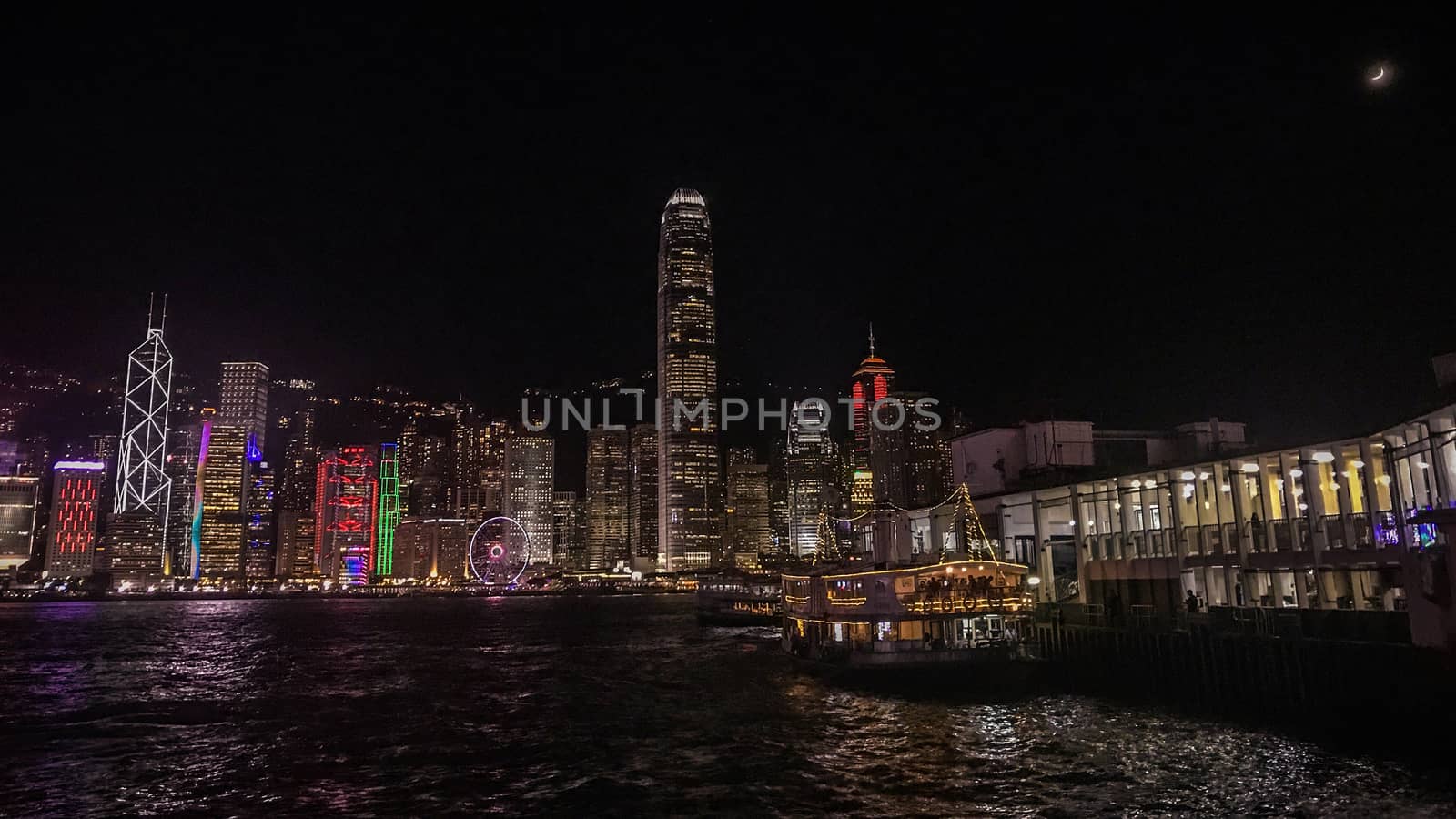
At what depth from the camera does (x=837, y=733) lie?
3022 cm

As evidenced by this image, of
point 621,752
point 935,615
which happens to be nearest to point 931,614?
point 935,615

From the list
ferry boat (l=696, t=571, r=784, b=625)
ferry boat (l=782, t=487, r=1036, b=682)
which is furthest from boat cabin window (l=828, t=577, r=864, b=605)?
ferry boat (l=696, t=571, r=784, b=625)

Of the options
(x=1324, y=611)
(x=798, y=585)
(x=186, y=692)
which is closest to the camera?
(x=1324, y=611)

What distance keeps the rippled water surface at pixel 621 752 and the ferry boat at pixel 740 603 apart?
4161 cm

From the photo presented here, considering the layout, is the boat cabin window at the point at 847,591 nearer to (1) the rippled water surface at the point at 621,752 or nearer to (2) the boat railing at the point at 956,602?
(2) the boat railing at the point at 956,602

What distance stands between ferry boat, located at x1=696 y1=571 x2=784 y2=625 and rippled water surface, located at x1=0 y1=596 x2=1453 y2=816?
137ft

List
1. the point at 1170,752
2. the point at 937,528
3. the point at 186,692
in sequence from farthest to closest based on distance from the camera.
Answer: the point at 937,528 → the point at 186,692 → the point at 1170,752

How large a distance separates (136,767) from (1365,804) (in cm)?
3288

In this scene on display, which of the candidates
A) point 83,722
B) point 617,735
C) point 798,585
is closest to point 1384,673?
point 617,735

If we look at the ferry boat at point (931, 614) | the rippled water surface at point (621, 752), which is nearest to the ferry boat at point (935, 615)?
the ferry boat at point (931, 614)

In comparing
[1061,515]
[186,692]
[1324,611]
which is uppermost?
[1061,515]

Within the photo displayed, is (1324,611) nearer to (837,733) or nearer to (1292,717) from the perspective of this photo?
(1292,717)

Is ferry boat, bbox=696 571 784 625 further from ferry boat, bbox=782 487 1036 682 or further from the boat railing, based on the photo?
the boat railing

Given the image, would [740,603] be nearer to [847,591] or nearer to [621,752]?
[847,591]
